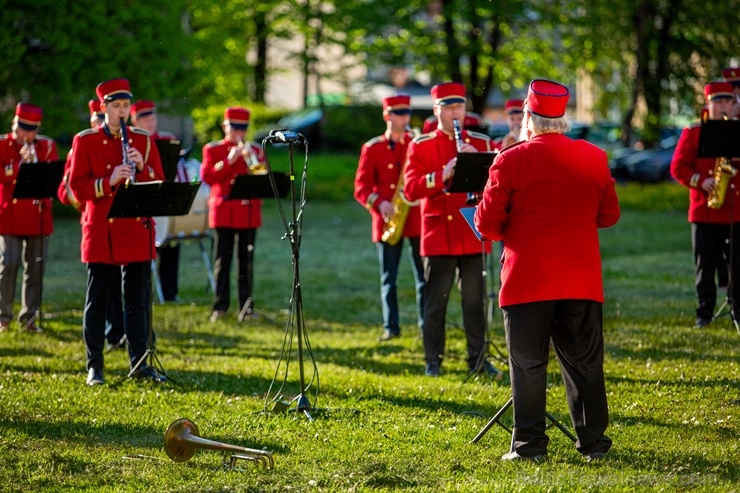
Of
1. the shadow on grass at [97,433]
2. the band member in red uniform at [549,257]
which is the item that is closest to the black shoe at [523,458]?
the band member in red uniform at [549,257]

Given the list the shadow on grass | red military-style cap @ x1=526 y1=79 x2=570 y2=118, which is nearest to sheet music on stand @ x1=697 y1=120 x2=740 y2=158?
red military-style cap @ x1=526 y1=79 x2=570 y2=118

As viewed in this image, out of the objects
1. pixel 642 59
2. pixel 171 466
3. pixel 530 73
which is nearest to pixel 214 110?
pixel 530 73

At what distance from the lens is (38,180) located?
40.9ft

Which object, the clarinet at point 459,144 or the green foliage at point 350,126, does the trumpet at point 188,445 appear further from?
the green foliage at point 350,126

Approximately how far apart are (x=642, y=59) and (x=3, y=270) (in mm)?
23912

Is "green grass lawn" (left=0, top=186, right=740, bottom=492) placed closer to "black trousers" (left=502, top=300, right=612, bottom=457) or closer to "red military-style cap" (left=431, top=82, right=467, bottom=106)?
"black trousers" (left=502, top=300, right=612, bottom=457)

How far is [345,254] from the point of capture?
21.9m

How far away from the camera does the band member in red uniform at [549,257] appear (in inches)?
286

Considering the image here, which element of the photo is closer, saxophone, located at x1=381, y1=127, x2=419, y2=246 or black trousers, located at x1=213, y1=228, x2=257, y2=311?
saxophone, located at x1=381, y1=127, x2=419, y2=246

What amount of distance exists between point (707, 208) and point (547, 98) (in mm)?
6024

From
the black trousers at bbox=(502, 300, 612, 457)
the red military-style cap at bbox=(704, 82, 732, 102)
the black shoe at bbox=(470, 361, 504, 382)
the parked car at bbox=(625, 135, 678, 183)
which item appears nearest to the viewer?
the black trousers at bbox=(502, 300, 612, 457)

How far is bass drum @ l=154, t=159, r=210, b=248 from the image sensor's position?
1491cm

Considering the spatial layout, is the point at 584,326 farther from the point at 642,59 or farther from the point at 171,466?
the point at 642,59

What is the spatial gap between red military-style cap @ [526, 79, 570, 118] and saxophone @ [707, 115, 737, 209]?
5.59 metres
